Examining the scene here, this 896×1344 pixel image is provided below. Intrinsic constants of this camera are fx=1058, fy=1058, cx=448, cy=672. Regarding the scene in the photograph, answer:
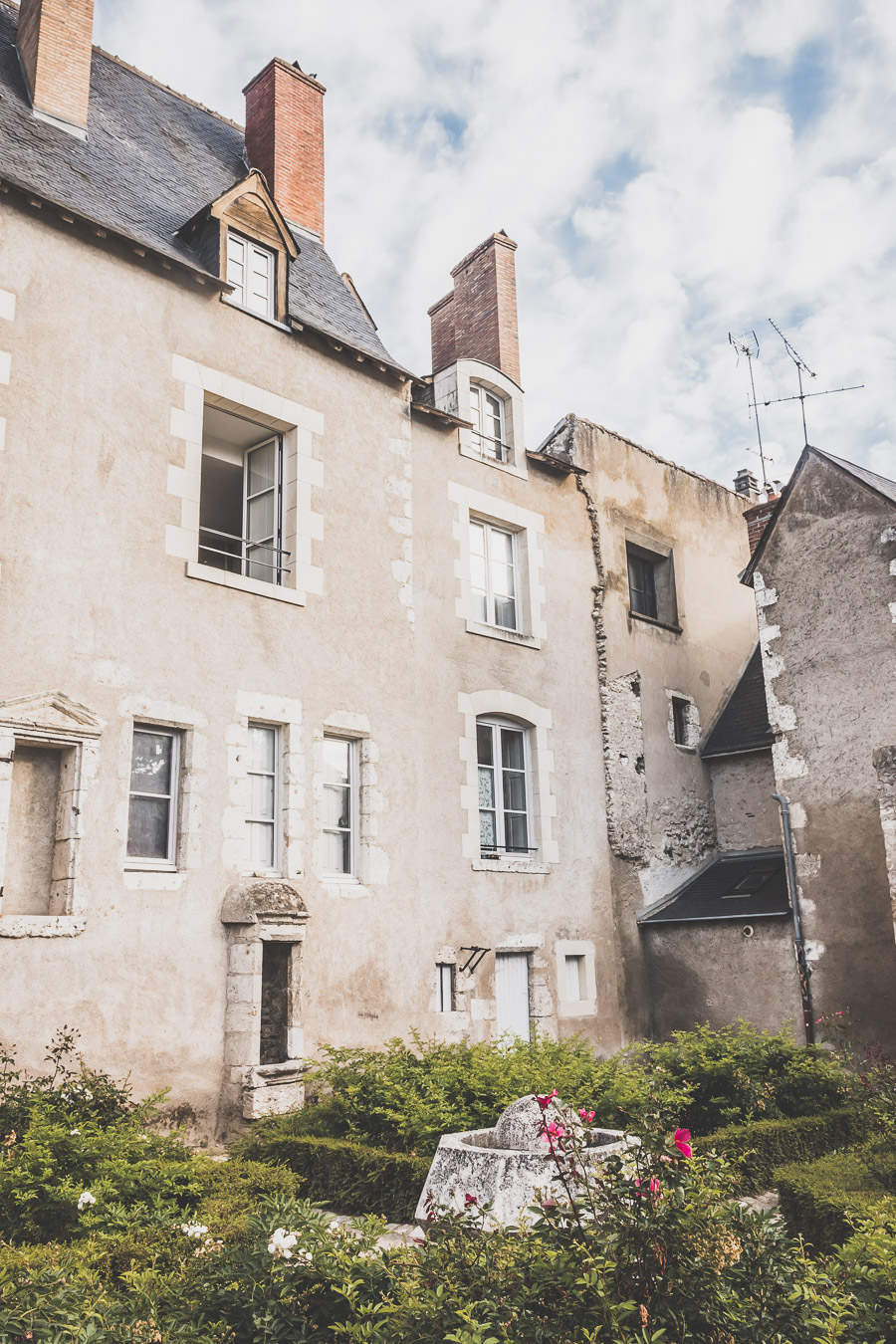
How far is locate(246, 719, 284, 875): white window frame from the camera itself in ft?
28.5

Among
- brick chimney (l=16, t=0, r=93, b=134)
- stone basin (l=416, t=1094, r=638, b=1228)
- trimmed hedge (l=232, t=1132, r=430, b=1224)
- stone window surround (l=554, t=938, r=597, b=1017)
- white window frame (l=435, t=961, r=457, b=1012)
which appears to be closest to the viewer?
stone basin (l=416, t=1094, r=638, b=1228)

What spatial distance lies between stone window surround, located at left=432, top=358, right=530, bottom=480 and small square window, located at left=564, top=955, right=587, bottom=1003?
214 inches

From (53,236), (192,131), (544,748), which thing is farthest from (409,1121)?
(192,131)

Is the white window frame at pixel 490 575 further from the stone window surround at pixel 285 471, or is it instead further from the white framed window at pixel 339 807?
the white framed window at pixel 339 807

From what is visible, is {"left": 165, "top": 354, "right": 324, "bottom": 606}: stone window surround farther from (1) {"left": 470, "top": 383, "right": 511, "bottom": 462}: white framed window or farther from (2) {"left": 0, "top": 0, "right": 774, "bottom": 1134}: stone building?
(1) {"left": 470, "top": 383, "right": 511, "bottom": 462}: white framed window

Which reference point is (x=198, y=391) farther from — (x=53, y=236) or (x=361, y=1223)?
(x=361, y=1223)

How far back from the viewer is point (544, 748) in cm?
1147

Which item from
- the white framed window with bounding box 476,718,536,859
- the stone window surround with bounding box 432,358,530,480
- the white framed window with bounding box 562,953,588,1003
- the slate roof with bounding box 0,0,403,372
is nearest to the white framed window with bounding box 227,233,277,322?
the slate roof with bounding box 0,0,403,372

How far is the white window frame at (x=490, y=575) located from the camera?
38.0 feet

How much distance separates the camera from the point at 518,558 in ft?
39.8

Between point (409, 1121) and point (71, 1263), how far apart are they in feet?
8.97

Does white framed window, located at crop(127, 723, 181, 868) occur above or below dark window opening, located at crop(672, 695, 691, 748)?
below

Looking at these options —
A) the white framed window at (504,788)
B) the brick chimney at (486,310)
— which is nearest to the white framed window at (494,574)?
the white framed window at (504,788)

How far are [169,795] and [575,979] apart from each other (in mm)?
5087
